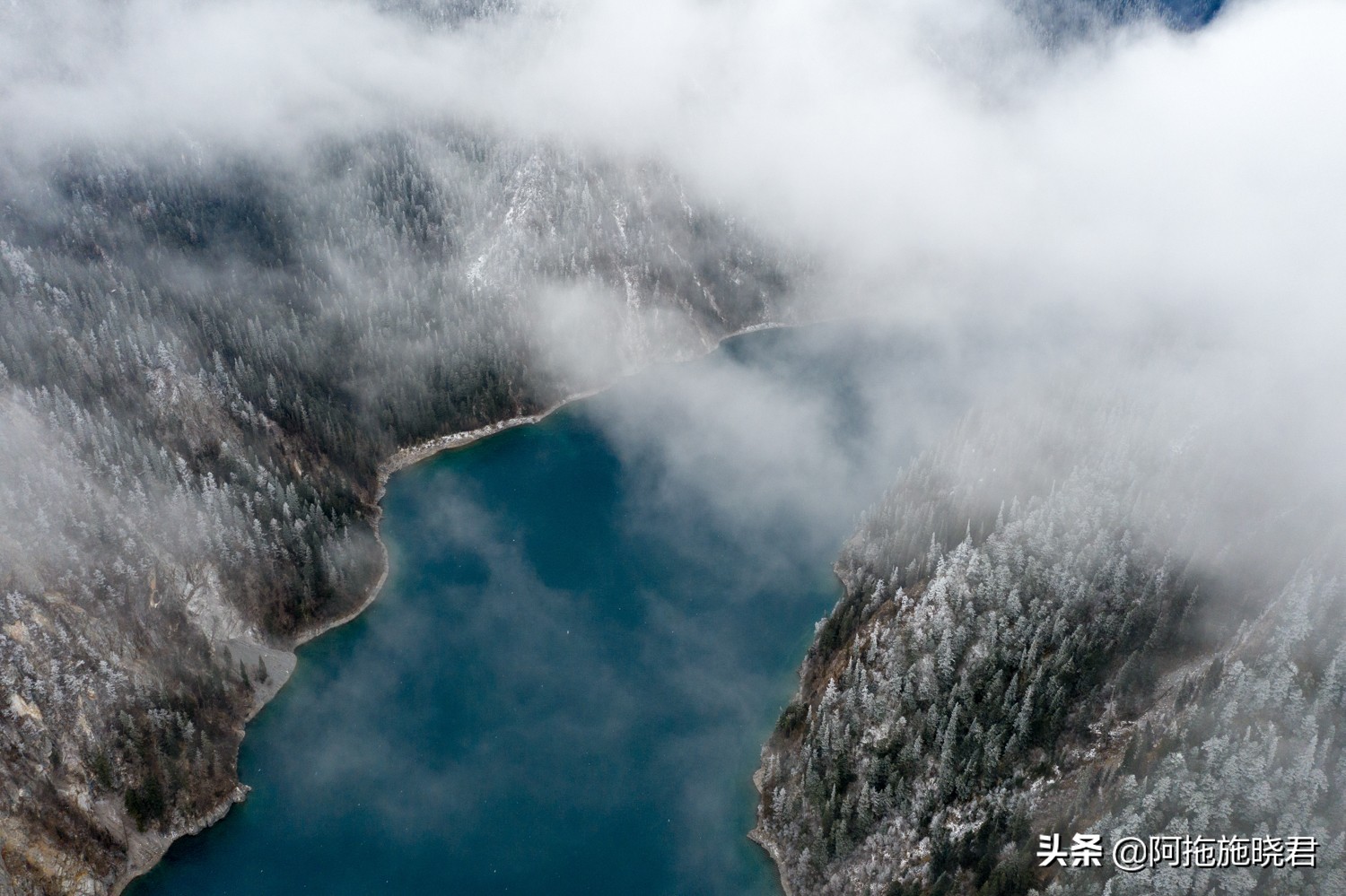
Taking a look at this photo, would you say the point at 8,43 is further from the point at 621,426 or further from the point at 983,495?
the point at 983,495

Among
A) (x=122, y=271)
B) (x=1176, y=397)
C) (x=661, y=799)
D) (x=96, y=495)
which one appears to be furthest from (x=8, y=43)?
(x=1176, y=397)

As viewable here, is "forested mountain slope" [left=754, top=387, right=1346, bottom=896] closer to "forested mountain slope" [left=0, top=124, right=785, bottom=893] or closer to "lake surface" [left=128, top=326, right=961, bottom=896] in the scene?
"lake surface" [left=128, top=326, right=961, bottom=896]

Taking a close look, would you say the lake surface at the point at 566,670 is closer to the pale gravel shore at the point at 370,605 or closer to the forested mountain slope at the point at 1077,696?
the pale gravel shore at the point at 370,605

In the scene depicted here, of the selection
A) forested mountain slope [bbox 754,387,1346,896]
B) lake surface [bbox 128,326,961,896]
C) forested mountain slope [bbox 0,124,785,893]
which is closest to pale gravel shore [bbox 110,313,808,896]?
forested mountain slope [bbox 0,124,785,893]

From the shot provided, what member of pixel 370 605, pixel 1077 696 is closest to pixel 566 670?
pixel 370 605

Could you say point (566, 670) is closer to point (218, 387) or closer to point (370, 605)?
point (370, 605)
